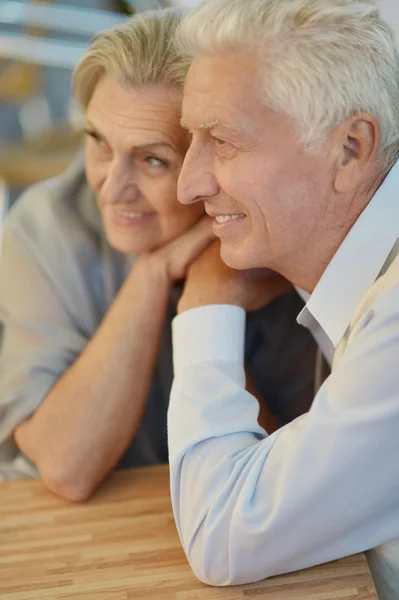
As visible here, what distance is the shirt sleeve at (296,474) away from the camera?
105 cm

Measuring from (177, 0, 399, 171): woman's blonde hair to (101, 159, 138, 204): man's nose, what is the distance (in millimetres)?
365

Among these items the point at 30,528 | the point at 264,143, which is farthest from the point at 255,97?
the point at 30,528

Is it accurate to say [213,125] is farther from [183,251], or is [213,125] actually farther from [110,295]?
[110,295]

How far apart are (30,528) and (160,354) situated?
0.52 meters

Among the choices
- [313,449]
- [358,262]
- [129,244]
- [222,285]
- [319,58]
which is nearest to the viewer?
[313,449]

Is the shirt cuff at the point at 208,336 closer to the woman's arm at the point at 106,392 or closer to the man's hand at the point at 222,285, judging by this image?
the man's hand at the point at 222,285

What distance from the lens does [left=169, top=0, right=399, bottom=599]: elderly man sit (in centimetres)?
107

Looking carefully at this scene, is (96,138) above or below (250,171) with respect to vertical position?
below

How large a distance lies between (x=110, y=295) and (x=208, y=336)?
453 mm

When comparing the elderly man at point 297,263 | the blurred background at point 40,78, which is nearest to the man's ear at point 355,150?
the elderly man at point 297,263

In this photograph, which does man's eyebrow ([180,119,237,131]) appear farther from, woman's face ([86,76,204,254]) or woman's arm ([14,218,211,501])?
woman's arm ([14,218,211,501])

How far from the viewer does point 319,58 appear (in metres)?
1.19

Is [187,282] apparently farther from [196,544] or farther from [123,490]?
[196,544]

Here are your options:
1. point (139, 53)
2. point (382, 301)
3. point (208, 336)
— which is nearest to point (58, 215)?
point (139, 53)
